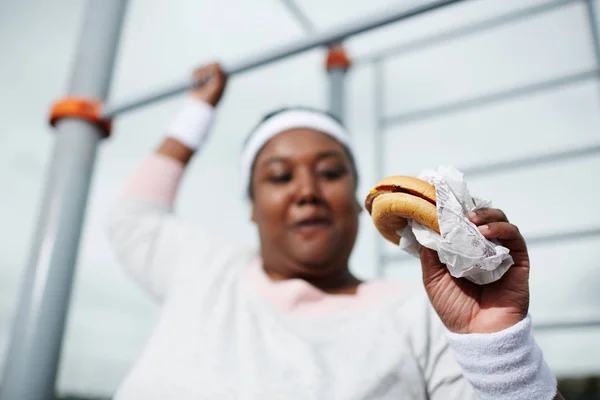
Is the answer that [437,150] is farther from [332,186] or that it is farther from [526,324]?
[526,324]

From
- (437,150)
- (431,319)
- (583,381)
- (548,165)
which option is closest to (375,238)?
(437,150)

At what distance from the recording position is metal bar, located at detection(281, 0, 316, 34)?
189 centimetres

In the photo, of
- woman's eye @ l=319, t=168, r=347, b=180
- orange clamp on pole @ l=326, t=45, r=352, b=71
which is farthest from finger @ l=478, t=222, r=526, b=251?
orange clamp on pole @ l=326, t=45, r=352, b=71

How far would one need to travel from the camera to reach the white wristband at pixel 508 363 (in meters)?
0.58

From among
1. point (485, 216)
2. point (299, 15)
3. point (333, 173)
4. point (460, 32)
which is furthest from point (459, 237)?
point (299, 15)

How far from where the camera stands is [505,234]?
22.4 inches

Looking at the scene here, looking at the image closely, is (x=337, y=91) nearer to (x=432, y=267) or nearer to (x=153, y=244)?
(x=153, y=244)

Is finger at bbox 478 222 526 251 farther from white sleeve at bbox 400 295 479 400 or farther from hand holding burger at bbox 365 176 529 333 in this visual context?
white sleeve at bbox 400 295 479 400

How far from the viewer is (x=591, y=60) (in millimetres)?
1439

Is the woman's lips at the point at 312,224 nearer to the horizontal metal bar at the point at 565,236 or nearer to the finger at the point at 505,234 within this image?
the finger at the point at 505,234

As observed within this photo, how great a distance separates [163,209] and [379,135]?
0.85 meters

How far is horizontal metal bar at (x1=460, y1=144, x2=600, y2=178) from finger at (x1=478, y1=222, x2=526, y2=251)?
87 centimetres

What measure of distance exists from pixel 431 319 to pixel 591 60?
106 centimetres

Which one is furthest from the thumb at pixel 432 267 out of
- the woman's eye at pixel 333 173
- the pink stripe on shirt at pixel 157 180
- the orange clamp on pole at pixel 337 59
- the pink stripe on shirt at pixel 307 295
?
the orange clamp on pole at pixel 337 59
